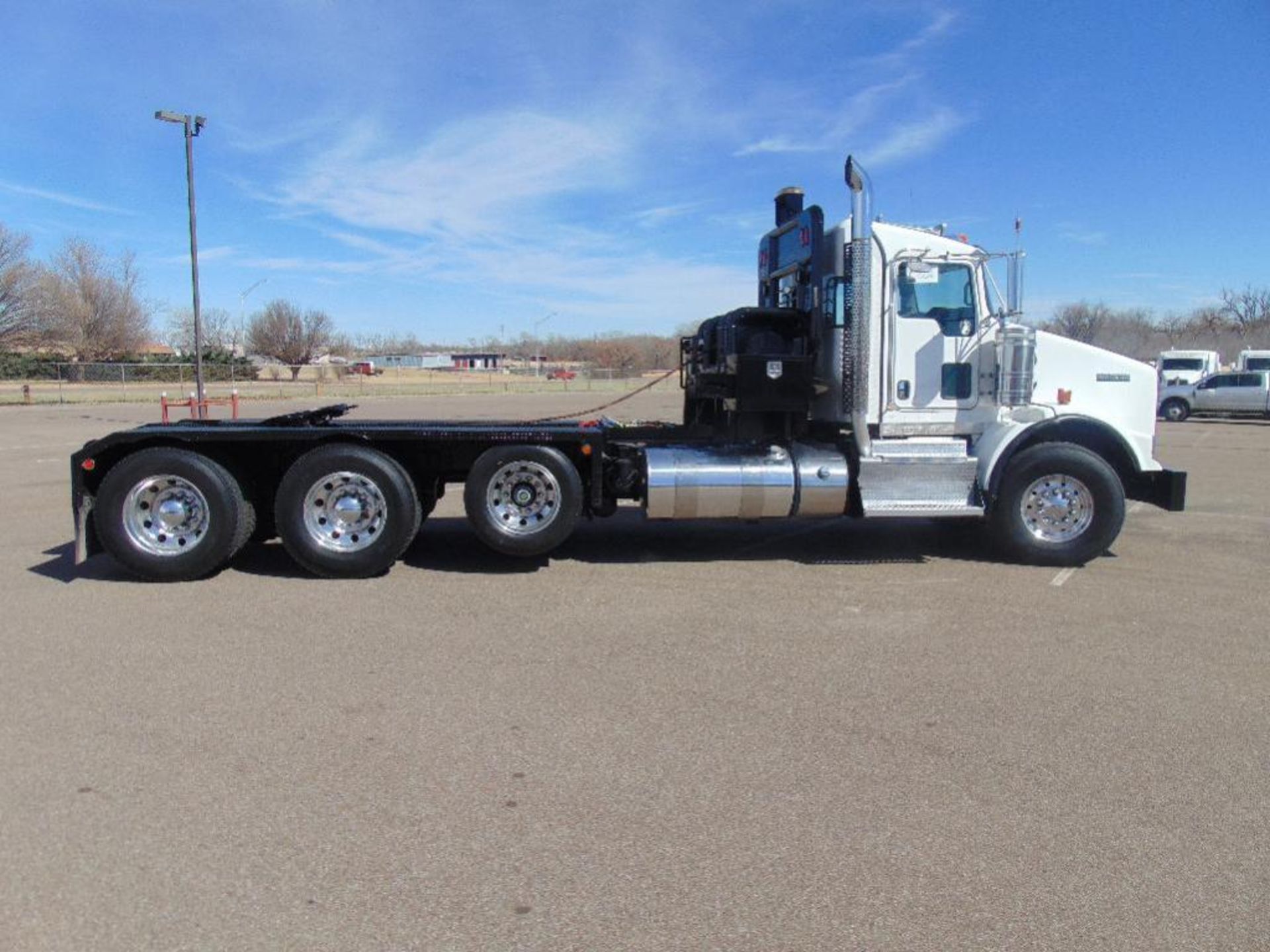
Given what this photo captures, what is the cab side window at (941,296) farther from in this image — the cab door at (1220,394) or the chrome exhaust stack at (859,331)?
the cab door at (1220,394)

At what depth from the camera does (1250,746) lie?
4590 mm

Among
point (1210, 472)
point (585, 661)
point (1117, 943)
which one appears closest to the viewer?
point (1117, 943)

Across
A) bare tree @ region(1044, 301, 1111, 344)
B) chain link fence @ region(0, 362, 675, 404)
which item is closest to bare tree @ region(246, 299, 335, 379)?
chain link fence @ region(0, 362, 675, 404)

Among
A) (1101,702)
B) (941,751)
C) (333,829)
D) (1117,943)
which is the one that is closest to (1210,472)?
(1101,702)

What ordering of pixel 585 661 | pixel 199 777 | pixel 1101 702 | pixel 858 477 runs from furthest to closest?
pixel 858 477, pixel 585 661, pixel 1101 702, pixel 199 777

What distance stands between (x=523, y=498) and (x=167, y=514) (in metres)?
2.83

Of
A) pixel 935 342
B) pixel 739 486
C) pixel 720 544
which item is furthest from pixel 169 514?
pixel 935 342

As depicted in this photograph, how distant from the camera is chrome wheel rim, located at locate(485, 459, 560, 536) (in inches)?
316

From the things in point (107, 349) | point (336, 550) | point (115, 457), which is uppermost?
point (107, 349)

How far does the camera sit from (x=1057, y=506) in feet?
27.8

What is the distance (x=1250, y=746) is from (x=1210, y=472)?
13300 mm

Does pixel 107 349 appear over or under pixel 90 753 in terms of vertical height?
over

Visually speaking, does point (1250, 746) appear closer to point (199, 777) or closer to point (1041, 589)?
point (1041, 589)

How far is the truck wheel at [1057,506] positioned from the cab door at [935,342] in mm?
800
